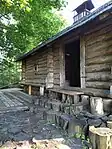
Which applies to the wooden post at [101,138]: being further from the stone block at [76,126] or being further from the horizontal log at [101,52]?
the horizontal log at [101,52]

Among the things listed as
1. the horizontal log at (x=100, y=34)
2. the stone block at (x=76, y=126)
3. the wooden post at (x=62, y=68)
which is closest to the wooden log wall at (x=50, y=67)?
the wooden post at (x=62, y=68)

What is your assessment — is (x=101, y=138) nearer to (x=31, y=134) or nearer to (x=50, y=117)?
(x=31, y=134)

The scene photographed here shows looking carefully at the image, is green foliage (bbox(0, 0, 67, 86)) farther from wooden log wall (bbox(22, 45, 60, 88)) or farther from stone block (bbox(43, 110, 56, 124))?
stone block (bbox(43, 110, 56, 124))

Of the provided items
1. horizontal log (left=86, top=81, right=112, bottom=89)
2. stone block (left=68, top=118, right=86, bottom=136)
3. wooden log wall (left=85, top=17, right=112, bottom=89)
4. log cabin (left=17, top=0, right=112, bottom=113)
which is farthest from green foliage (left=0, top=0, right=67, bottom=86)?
stone block (left=68, top=118, right=86, bottom=136)

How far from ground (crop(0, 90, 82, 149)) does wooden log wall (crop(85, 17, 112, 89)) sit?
6.30ft

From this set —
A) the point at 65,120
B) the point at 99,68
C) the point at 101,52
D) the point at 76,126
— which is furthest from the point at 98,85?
the point at 76,126

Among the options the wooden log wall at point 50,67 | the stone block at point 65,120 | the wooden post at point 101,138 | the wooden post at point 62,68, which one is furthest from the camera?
the wooden log wall at point 50,67

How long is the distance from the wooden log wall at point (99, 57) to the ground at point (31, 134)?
1922 millimetres

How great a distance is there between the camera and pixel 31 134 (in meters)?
4.80

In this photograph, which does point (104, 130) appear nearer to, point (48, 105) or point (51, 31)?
point (48, 105)

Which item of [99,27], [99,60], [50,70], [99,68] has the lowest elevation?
[99,68]

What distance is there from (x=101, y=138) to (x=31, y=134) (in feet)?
6.09

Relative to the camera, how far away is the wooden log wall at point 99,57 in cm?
573

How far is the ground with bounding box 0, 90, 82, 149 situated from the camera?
156 inches
